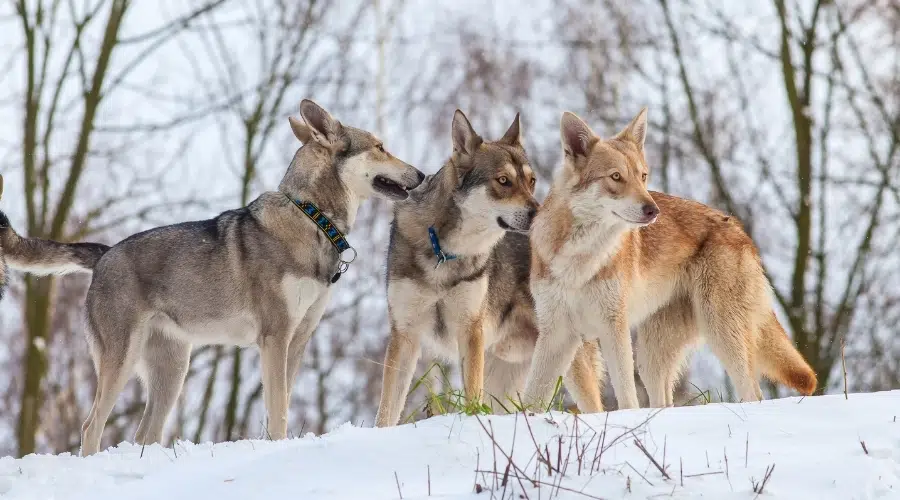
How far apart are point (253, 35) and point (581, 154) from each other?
36.7 ft

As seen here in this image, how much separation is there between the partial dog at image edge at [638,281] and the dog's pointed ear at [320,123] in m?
1.59

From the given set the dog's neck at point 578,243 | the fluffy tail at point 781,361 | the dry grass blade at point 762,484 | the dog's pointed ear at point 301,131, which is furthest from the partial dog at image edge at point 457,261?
A: the dry grass blade at point 762,484

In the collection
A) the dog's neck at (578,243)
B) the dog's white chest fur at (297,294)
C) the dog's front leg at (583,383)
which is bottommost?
the dog's front leg at (583,383)

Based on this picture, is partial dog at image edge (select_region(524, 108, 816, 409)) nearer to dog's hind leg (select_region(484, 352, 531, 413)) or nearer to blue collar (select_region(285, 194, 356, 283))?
dog's hind leg (select_region(484, 352, 531, 413))

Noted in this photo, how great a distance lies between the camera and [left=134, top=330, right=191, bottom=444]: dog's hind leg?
6.34 m

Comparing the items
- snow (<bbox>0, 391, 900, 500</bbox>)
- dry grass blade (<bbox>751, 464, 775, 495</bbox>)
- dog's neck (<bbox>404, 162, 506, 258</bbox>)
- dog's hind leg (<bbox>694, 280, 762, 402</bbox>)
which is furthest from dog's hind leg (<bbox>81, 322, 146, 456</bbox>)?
dry grass blade (<bbox>751, 464, 775, 495</bbox>)

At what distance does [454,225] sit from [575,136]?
3.22 feet

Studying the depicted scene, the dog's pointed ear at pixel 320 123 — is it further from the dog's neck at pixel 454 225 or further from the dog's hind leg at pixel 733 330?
the dog's hind leg at pixel 733 330

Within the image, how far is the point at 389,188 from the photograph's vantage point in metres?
6.10

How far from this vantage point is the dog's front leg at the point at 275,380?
5640 millimetres

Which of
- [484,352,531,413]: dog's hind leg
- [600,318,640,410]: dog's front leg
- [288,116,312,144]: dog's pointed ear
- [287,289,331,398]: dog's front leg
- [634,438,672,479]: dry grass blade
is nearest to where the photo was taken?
[634,438,672,479]: dry grass blade

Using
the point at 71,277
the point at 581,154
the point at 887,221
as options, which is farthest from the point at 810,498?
the point at 71,277

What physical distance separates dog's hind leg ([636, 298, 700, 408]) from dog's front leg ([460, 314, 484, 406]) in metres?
1.16

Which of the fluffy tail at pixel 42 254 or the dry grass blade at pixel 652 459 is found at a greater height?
the fluffy tail at pixel 42 254
